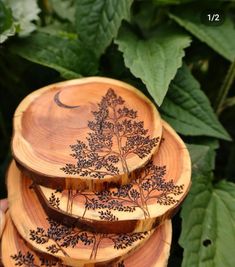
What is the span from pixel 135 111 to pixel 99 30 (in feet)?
0.78

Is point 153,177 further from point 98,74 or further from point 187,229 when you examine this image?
point 98,74

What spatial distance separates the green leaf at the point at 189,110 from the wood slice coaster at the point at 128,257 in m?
0.26

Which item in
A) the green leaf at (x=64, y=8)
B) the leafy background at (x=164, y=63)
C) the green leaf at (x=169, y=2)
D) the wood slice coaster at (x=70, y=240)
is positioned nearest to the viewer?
the wood slice coaster at (x=70, y=240)

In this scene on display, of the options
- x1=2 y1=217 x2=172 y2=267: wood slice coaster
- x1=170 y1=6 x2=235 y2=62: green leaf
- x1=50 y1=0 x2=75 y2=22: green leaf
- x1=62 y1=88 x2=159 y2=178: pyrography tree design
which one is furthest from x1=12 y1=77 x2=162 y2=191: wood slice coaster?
x1=50 y1=0 x2=75 y2=22: green leaf

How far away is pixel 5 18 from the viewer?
3.31ft

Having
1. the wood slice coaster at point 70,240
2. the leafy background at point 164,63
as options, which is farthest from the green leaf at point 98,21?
the wood slice coaster at point 70,240

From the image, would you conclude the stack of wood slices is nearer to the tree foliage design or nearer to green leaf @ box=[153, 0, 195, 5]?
the tree foliage design

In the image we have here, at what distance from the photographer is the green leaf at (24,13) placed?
1032 millimetres

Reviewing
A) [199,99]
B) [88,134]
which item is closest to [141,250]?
[88,134]

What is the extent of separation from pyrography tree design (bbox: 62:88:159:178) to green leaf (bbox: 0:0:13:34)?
27 cm

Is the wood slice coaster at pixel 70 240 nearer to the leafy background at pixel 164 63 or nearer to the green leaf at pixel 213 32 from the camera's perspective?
the leafy background at pixel 164 63

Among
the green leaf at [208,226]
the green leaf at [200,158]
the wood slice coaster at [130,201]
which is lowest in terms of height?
the green leaf at [208,226]

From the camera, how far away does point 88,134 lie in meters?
0.84

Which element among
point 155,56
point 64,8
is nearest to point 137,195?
point 155,56
